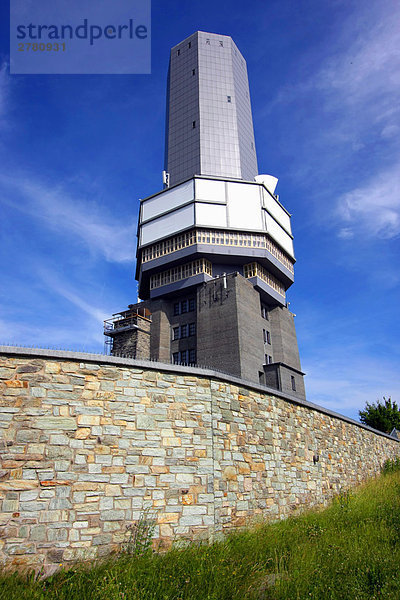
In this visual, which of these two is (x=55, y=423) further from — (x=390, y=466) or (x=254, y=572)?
(x=390, y=466)

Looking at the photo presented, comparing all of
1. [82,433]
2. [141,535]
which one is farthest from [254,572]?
[82,433]

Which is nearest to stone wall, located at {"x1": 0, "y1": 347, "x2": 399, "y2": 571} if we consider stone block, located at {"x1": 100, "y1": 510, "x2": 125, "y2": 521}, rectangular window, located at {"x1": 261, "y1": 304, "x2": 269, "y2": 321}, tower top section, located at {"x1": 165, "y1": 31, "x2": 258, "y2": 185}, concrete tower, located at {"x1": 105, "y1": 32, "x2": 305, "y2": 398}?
stone block, located at {"x1": 100, "y1": 510, "x2": 125, "y2": 521}

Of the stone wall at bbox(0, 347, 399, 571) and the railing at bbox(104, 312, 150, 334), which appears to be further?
the railing at bbox(104, 312, 150, 334)

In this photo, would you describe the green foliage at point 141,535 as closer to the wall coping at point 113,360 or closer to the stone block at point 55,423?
the stone block at point 55,423

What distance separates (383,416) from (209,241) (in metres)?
22.9

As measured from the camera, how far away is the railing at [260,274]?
38094 millimetres

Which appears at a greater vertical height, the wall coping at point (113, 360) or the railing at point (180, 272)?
the railing at point (180, 272)

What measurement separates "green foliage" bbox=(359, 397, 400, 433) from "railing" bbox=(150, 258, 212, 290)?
2032 cm

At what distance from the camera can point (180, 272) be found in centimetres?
3784

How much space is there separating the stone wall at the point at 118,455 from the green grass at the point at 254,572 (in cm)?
63

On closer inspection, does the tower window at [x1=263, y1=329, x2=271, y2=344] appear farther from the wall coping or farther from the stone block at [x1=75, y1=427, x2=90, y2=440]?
the stone block at [x1=75, y1=427, x2=90, y2=440]

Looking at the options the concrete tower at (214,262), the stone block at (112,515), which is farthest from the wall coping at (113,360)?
the concrete tower at (214,262)

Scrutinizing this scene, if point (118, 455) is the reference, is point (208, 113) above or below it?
above

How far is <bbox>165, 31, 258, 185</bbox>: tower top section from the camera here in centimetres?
4325
